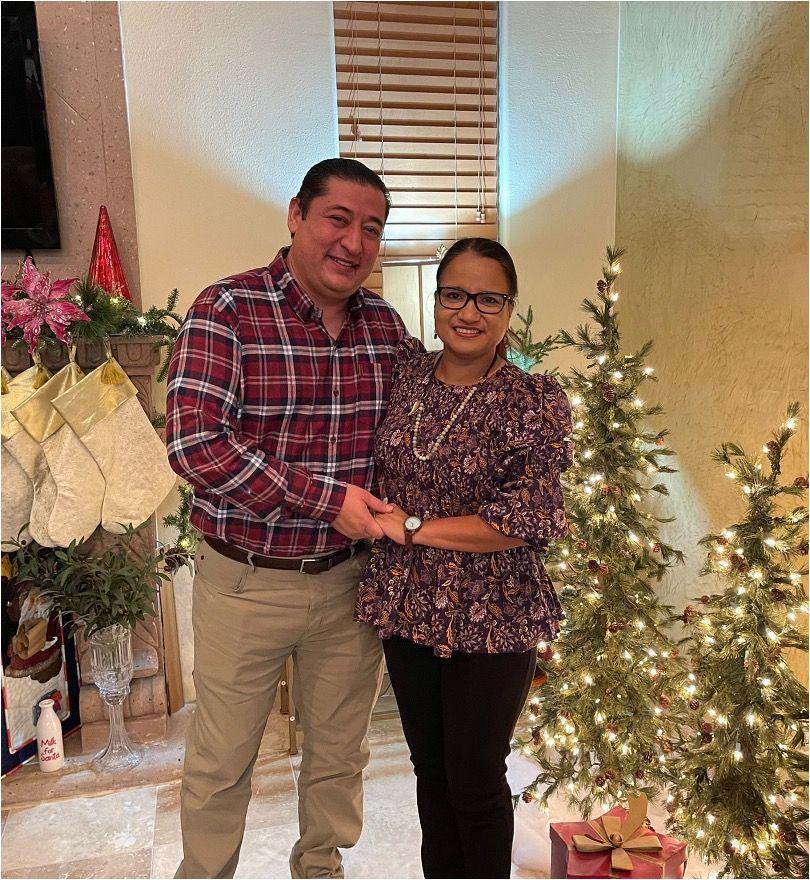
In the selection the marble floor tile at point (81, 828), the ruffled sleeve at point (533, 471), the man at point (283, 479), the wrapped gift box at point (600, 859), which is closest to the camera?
the ruffled sleeve at point (533, 471)

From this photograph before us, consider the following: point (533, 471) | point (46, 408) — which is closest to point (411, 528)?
point (533, 471)

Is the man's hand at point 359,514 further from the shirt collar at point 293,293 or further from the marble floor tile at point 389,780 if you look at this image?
the marble floor tile at point 389,780

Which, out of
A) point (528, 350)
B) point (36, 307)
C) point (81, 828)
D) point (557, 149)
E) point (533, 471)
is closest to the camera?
point (533, 471)

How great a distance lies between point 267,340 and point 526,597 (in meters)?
0.74

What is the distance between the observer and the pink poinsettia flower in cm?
221

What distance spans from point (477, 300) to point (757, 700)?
1.12m

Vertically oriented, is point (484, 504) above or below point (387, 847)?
above

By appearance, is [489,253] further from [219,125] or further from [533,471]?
[219,125]

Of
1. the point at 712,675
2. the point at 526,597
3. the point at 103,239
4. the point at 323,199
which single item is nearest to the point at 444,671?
the point at 526,597

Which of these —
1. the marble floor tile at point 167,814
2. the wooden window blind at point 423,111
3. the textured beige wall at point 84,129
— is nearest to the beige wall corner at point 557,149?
the wooden window blind at point 423,111

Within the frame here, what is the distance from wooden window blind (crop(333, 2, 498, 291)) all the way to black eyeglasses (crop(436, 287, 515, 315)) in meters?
1.51

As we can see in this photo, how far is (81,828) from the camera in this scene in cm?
210

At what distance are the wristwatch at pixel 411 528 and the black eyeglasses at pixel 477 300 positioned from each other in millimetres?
422

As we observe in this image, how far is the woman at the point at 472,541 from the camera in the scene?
1352mm
